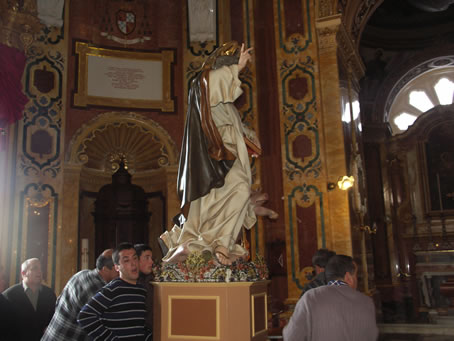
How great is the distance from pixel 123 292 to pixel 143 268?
0.53 metres

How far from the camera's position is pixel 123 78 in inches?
388

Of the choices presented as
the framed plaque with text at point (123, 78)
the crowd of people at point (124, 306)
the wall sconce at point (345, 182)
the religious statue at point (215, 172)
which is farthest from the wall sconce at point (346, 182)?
the religious statue at point (215, 172)

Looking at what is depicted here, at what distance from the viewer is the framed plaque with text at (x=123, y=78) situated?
9.62 m

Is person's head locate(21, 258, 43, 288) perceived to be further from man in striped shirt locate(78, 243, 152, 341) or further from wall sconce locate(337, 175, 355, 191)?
wall sconce locate(337, 175, 355, 191)

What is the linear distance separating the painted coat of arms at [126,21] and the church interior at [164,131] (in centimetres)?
3

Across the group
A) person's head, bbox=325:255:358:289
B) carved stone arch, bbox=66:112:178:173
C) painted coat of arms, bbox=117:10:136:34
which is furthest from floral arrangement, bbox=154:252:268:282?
painted coat of arms, bbox=117:10:136:34

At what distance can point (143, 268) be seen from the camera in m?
3.80

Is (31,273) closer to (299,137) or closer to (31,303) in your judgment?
(31,303)

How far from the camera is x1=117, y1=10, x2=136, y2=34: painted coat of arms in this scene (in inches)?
402

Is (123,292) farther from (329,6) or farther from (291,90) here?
(329,6)

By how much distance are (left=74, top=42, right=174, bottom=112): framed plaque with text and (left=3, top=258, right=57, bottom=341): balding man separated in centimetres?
557

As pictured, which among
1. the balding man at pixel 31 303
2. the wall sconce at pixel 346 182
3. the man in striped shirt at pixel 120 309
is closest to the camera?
the man in striped shirt at pixel 120 309

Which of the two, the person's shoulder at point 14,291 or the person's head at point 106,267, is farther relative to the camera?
the person's shoulder at point 14,291

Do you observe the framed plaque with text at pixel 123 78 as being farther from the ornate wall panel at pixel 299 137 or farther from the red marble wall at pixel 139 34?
the ornate wall panel at pixel 299 137
